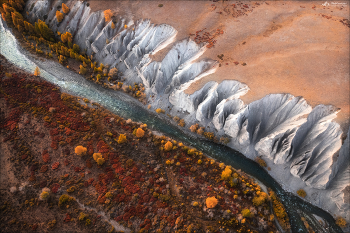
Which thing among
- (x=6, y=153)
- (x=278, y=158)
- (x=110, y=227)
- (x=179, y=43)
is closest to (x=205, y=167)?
(x=278, y=158)

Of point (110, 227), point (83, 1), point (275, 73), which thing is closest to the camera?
point (110, 227)

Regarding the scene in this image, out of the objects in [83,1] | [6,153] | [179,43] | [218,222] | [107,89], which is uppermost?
[83,1]

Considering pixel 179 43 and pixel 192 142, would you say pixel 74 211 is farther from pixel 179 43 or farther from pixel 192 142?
pixel 179 43

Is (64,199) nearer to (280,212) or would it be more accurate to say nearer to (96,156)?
(96,156)

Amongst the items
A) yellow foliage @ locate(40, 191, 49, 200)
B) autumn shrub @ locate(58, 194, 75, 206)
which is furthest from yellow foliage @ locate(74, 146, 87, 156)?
yellow foliage @ locate(40, 191, 49, 200)

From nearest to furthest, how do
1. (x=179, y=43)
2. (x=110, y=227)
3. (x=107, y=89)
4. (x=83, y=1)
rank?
(x=110, y=227)
(x=179, y=43)
(x=107, y=89)
(x=83, y=1)

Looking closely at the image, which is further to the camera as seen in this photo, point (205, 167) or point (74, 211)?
point (205, 167)

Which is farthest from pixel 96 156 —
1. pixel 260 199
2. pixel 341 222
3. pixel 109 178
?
pixel 341 222
